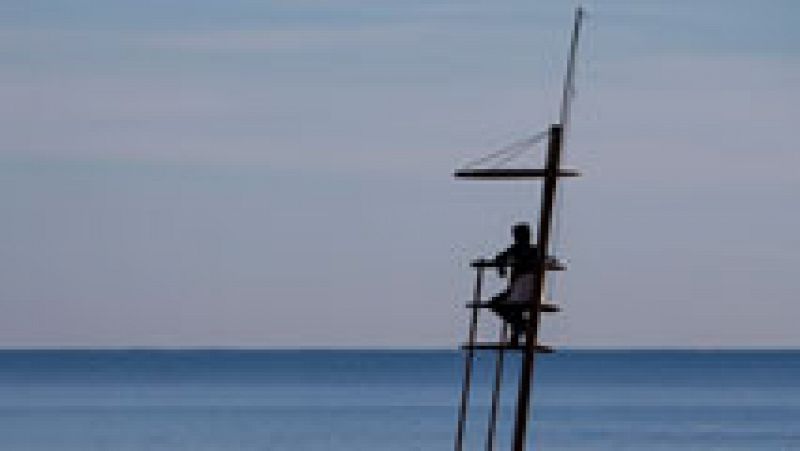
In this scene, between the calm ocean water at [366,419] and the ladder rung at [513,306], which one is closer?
the ladder rung at [513,306]

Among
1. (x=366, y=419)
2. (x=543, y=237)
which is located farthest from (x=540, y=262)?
(x=366, y=419)

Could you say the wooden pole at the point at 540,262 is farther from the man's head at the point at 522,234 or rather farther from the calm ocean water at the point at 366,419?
the calm ocean water at the point at 366,419

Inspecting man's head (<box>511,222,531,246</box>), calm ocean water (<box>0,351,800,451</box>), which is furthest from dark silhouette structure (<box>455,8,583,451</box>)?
calm ocean water (<box>0,351,800,451</box>)

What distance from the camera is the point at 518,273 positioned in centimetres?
3550

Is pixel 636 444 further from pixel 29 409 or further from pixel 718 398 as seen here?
pixel 718 398

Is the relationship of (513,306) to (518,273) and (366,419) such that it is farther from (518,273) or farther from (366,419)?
(366,419)

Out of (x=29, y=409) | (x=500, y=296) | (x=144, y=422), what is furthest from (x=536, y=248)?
(x=29, y=409)

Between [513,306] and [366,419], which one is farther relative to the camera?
[366,419]

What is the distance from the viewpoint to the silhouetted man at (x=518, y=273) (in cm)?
3538

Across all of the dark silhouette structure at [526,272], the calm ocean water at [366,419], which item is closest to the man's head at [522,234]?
the dark silhouette structure at [526,272]

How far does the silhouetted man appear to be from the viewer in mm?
35375

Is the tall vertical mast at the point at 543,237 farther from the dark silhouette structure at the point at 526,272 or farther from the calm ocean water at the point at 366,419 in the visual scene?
the calm ocean water at the point at 366,419

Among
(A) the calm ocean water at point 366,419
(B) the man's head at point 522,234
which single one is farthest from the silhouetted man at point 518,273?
(A) the calm ocean water at point 366,419

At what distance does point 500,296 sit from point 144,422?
309ft
